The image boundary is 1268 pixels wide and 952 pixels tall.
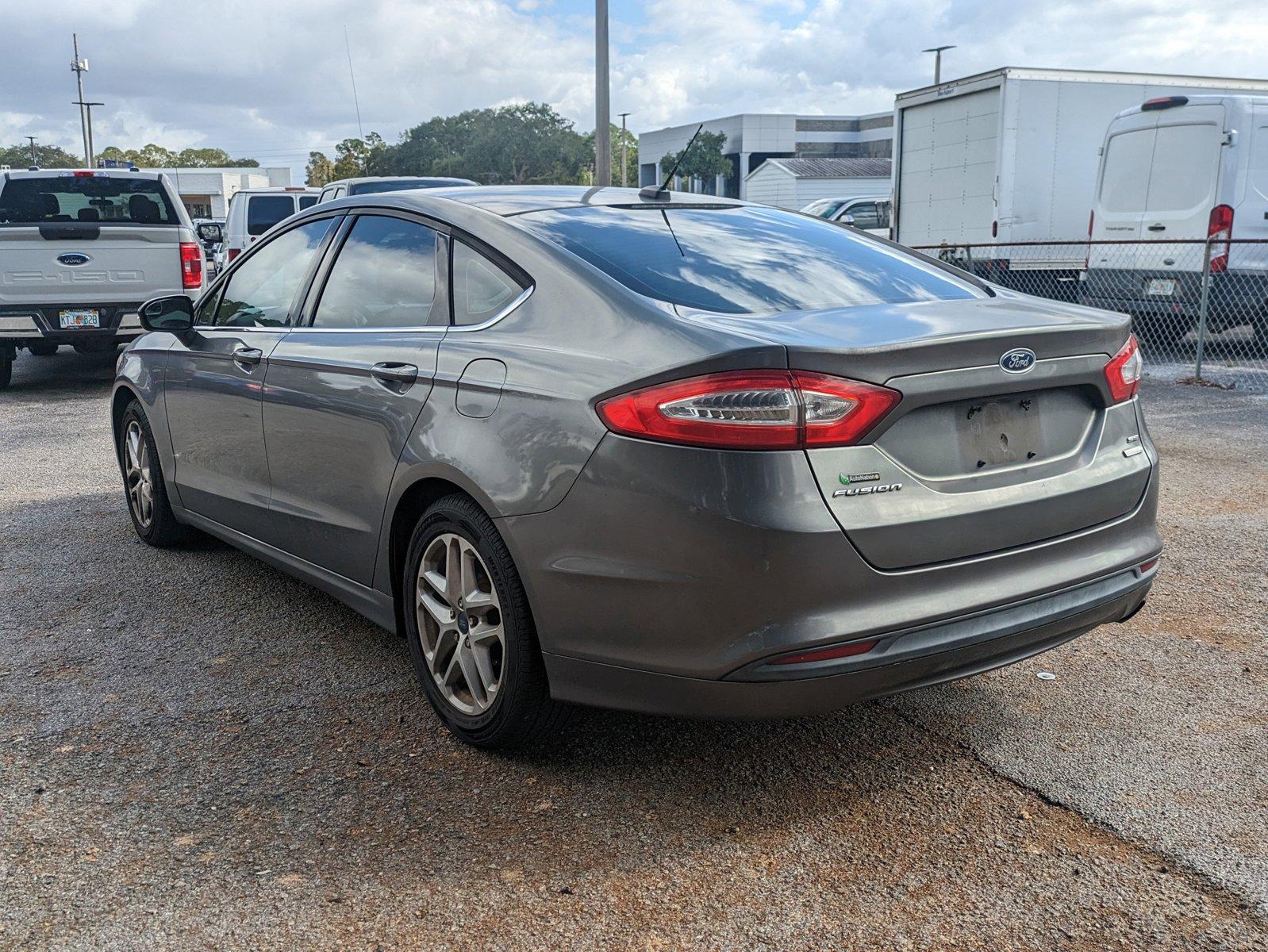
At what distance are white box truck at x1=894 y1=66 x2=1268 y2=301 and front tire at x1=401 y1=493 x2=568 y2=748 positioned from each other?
12219 millimetres

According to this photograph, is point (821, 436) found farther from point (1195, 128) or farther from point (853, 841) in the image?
point (1195, 128)

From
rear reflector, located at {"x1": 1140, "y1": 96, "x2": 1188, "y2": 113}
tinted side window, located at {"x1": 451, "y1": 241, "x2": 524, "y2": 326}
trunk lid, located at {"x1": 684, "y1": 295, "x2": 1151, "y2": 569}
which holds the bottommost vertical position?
trunk lid, located at {"x1": 684, "y1": 295, "x2": 1151, "y2": 569}

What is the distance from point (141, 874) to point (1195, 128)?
12.4m

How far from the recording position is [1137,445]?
3.38 m

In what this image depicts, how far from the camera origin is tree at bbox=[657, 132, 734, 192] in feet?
237

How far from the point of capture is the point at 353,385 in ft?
12.3

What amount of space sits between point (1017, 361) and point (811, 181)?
2222 inches

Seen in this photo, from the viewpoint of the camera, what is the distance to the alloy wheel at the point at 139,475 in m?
5.61

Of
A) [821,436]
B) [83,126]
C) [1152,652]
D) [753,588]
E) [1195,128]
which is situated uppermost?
[83,126]

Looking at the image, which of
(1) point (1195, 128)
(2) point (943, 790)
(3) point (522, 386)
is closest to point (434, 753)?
(3) point (522, 386)

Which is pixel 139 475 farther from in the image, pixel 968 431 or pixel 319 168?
pixel 319 168

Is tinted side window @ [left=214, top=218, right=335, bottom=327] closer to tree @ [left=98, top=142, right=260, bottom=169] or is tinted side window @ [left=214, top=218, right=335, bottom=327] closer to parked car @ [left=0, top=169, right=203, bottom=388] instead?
parked car @ [left=0, top=169, right=203, bottom=388]

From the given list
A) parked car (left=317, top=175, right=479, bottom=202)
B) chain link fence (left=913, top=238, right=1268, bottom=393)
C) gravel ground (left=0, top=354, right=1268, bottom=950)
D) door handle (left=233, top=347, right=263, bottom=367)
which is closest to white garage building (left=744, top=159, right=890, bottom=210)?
parked car (left=317, top=175, right=479, bottom=202)

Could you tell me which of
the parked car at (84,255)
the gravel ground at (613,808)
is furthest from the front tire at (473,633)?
the parked car at (84,255)
